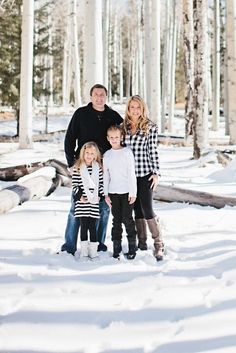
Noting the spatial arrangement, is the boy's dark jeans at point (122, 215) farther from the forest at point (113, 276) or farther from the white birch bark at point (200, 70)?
the white birch bark at point (200, 70)

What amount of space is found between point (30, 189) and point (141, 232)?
297 centimetres

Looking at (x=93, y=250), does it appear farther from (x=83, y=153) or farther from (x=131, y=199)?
(x=83, y=153)

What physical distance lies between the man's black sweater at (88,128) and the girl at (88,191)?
15 cm

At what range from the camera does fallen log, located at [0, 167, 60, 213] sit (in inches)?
264

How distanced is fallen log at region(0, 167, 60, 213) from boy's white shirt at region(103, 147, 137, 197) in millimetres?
2284

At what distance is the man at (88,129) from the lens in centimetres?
486

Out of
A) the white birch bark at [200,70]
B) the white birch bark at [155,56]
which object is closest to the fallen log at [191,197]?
the white birch bark at [200,70]

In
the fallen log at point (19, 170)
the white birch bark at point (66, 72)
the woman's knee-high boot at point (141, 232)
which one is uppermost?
the white birch bark at point (66, 72)

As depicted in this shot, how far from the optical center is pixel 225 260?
471 cm

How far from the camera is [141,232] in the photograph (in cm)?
509

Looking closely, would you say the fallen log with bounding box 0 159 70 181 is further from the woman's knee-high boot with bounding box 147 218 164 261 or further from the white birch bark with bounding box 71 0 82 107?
the white birch bark with bounding box 71 0 82 107

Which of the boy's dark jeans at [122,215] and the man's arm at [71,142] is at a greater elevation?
the man's arm at [71,142]

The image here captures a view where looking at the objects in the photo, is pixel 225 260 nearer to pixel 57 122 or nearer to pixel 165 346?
pixel 165 346

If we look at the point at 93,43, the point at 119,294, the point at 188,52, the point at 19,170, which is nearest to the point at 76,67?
the point at 188,52
